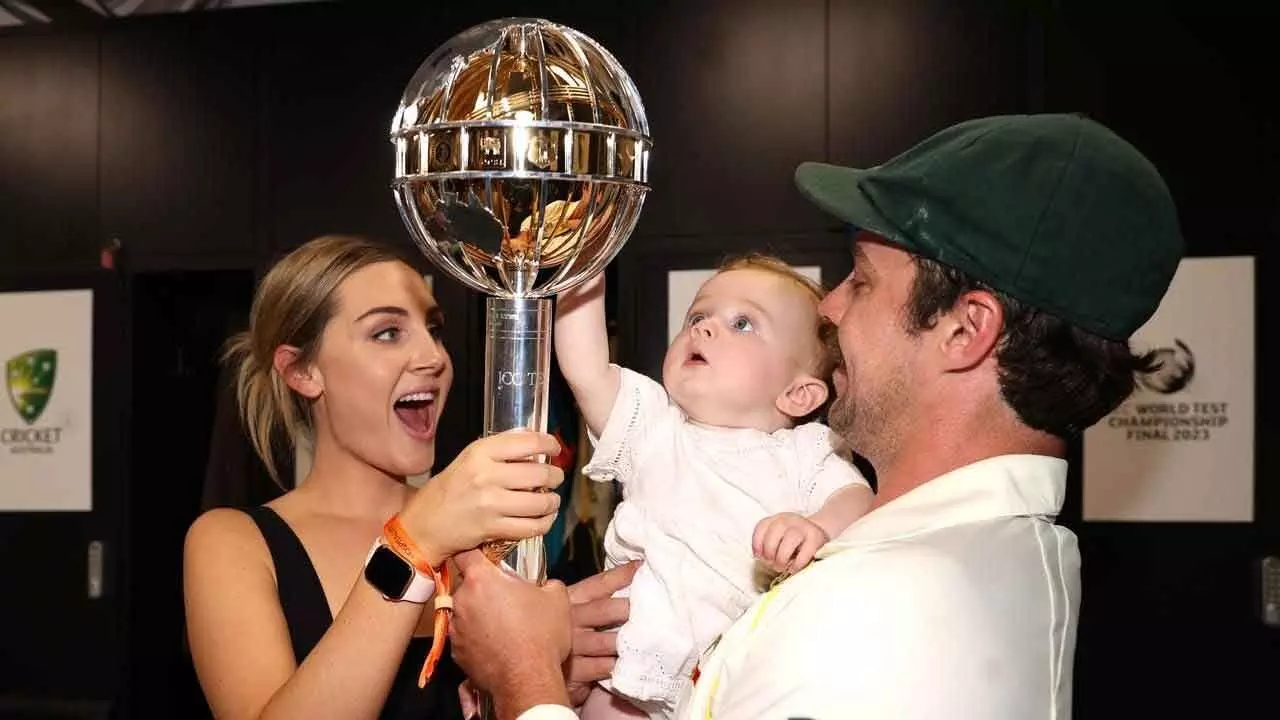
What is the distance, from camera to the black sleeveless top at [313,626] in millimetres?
1979

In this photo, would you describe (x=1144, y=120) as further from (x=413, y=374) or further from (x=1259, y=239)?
(x=413, y=374)

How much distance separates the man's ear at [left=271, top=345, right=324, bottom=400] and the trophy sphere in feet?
3.14

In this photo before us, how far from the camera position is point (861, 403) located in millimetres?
1463

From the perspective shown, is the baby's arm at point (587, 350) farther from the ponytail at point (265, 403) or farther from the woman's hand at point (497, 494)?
the ponytail at point (265, 403)

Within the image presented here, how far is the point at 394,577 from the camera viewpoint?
1.48 m

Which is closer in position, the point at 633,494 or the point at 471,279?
the point at 471,279

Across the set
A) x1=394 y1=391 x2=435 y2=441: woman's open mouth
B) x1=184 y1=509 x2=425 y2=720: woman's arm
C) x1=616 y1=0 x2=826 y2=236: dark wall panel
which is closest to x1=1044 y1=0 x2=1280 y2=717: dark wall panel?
x1=616 y1=0 x2=826 y2=236: dark wall panel

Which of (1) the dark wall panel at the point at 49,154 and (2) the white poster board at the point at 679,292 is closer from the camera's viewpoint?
(2) the white poster board at the point at 679,292

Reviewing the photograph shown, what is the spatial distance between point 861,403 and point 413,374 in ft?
3.30

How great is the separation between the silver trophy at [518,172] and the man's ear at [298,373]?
959 millimetres

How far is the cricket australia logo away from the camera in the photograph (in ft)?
16.8

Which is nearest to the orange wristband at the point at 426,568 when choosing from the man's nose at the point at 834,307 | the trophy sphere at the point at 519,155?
the trophy sphere at the point at 519,155

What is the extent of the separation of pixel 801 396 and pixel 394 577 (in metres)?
0.80

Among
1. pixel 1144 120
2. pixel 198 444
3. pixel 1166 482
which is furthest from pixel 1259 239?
pixel 198 444
